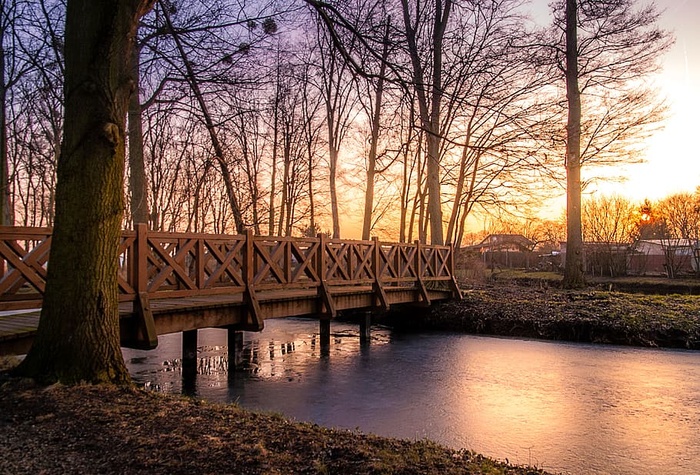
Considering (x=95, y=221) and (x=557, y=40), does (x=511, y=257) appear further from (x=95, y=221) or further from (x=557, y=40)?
(x=95, y=221)

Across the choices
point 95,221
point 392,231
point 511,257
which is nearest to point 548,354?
point 95,221

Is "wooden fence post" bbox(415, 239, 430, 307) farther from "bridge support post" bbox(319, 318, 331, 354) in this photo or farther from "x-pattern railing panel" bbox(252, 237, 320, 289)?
"x-pattern railing panel" bbox(252, 237, 320, 289)

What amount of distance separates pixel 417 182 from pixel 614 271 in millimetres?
12234

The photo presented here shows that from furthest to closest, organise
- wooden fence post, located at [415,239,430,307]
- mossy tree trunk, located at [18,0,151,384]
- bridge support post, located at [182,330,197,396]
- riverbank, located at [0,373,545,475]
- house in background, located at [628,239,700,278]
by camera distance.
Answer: house in background, located at [628,239,700,278] < wooden fence post, located at [415,239,430,307] < bridge support post, located at [182,330,197,396] < mossy tree trunk, located at [18,0,151,384] < riverbank, located at [0,373,545,475]

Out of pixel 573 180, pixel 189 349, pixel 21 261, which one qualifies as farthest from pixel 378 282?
pixel 573 180

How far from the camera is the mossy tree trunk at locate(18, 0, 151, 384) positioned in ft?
16.0

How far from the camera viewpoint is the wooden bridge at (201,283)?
596 cm

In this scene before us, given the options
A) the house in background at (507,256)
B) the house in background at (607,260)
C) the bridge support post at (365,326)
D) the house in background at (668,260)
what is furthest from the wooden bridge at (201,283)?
the house in background at (507,256)

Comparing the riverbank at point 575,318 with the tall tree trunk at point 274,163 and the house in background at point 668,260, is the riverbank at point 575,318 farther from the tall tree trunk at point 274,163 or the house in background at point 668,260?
the house in background at point 668,260

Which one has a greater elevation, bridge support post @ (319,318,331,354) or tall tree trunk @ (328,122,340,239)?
tall tree trunk @ (328,122,340,239)

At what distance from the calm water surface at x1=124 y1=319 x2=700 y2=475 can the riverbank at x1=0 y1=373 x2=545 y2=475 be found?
6.00ft

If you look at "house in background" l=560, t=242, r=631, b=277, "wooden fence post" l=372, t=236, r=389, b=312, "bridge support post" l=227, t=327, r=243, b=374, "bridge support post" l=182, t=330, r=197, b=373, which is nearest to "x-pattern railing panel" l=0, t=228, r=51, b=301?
"bridge support post" l=182, t=330, r=197, b=373

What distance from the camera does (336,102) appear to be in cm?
2102

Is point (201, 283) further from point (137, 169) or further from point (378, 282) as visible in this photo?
point (378, 282)
